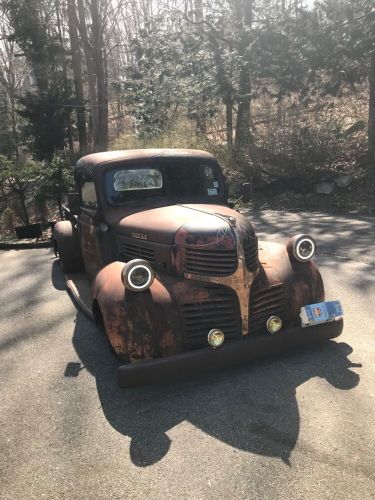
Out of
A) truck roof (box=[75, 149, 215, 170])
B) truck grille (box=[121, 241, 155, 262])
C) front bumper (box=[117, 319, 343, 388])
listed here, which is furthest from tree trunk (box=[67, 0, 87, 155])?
front bumper (box=[117, 319, 343, 388])

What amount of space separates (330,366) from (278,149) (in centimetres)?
1004

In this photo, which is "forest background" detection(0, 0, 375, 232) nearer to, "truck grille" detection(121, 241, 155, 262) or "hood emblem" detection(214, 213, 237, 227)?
"truck grille" detection(121, 241, 155, 262)

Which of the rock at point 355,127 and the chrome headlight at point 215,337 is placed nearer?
the chrome headlight at point 215,337

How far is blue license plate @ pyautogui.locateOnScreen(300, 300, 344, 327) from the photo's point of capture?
3.61m

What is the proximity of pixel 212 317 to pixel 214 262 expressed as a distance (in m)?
0.45

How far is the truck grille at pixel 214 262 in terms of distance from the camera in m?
3.46

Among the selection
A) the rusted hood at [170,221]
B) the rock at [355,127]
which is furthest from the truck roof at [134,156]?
the rock at [355,127]

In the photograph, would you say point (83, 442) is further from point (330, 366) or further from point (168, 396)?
point (330, 366)

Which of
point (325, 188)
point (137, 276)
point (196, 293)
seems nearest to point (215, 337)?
point (196, 293)

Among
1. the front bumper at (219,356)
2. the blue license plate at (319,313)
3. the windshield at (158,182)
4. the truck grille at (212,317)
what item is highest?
the windshield at (158,182)

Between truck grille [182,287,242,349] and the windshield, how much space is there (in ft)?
5.45

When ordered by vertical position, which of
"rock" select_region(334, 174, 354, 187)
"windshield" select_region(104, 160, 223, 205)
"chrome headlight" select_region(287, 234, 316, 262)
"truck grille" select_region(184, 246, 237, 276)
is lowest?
"rock" select_region(334, 174, 354, 187)

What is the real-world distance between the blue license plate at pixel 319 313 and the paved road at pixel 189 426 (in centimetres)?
38

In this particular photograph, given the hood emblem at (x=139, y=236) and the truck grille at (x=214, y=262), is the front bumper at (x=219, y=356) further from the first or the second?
the hood emblem at (x=139, y=236)
